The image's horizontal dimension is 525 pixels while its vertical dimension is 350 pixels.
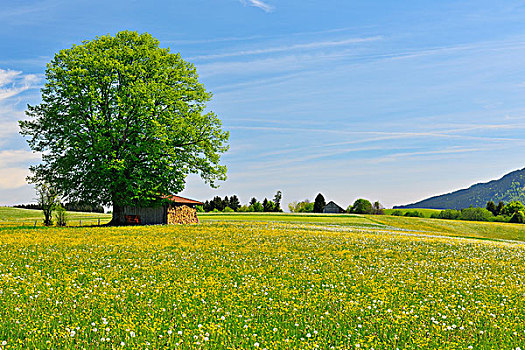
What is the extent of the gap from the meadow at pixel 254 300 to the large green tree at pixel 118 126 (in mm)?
18687

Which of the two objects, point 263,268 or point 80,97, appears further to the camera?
point 80,97

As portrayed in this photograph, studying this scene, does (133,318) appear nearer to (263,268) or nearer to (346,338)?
(346,338)

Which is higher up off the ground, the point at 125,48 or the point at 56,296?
the point at 125,48

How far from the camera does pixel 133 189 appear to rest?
123 feet

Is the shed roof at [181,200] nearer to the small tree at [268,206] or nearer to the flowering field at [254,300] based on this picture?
the flowering field at [254,300]

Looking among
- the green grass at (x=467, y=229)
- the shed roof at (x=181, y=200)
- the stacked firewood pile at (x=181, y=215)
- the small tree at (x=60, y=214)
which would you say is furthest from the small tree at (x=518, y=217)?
the small tree at (x=60, y=214)

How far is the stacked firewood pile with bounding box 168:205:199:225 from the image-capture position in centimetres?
4675

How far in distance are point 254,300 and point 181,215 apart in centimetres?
3838

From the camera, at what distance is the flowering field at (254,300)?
8.73 m

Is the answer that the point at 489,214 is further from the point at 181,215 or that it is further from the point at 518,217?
the point at 181,215

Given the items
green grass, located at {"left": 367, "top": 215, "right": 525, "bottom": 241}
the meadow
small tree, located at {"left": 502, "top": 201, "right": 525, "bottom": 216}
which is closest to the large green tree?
the meadow

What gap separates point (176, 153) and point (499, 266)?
3238 cm

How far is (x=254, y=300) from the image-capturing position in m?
Answer: 11.6

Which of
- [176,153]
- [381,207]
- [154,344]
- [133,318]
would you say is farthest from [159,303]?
[381,207]
